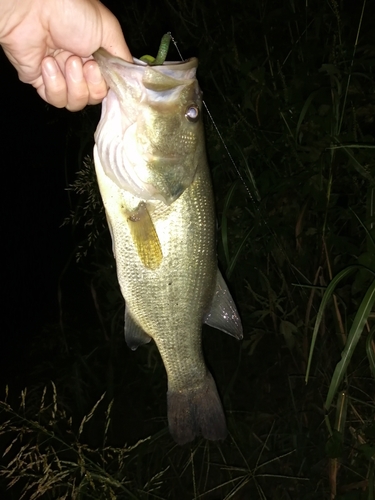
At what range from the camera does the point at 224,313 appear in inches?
67.2

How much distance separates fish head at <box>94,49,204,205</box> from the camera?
1318 millimetres

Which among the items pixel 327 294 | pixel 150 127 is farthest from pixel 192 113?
pixel 327 294

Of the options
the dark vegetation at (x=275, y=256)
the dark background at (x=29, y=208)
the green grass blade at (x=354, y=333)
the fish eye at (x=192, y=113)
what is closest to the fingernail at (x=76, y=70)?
the fish eye at (x=192, y=113)

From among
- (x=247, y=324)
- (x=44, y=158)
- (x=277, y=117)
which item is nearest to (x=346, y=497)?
(x=247, y=324)

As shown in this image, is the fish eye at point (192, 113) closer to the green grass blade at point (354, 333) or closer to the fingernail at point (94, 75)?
the fingernail at point (94, 75)

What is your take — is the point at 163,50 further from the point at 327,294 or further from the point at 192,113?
the point at 327,294

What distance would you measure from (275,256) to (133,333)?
55.4 inches

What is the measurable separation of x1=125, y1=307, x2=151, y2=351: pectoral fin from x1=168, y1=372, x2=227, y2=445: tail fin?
26cm

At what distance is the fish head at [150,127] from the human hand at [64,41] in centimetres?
8

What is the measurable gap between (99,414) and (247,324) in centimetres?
163

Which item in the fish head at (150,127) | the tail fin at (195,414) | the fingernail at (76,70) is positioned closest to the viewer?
the fish head at (150,127)

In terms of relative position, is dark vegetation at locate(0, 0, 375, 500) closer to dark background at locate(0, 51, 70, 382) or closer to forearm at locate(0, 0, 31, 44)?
forearm at locate(0, 0, 31, 44)

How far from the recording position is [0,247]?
22.6 ft

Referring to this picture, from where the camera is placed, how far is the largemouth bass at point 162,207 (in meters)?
1.37
